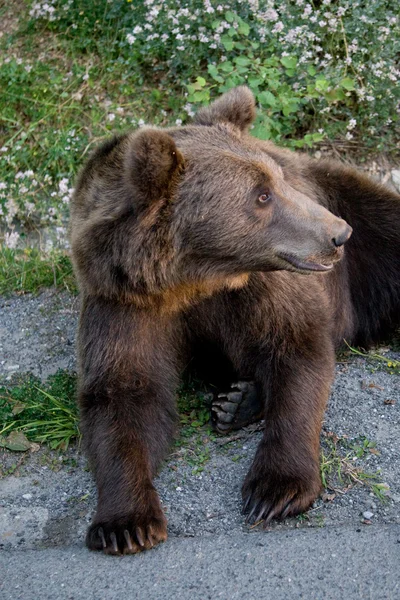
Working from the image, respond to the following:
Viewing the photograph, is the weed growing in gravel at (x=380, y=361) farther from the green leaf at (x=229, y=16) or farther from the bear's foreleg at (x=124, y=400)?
the green leaf at (x=229, y=16)

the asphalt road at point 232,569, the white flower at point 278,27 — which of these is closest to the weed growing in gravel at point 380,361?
the asphalt road at point 232,569

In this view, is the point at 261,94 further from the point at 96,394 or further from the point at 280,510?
the point at 280,510

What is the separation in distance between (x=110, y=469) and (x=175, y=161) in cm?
145

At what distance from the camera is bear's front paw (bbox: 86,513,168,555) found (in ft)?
12.3

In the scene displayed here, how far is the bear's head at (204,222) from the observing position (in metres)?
3.94

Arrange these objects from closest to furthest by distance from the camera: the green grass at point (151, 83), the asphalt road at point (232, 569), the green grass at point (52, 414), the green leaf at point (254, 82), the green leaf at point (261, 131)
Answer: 1. the asphalt road at point (232, 569)
2. the green grass at point (52, 414)
3. the green leaf at point (261, 131)
4. the green leaf at point (254, 82)
5. the green grass at point (151, 83)

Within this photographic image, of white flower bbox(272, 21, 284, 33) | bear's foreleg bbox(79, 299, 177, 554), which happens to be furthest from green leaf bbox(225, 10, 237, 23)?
bear's foreleg bbox(79, 299, 177, 554)

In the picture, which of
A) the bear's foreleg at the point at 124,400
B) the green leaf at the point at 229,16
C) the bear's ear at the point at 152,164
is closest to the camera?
the bear's ear at the point at 152,164

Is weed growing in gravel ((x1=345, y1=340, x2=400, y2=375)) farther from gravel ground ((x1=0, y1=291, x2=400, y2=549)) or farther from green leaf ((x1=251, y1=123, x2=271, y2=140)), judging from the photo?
green leaf ((x1=251, y1=123, x2=271, y2=140))

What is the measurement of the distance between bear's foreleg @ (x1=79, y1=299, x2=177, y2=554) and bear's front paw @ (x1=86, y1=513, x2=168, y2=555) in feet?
0.21

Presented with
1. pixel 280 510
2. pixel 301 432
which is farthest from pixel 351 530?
pixel 301 432

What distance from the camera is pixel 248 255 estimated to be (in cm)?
407

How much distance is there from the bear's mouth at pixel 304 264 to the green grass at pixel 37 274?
2.37m

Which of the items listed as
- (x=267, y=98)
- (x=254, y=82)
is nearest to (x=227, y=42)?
(x=254, y=82)
